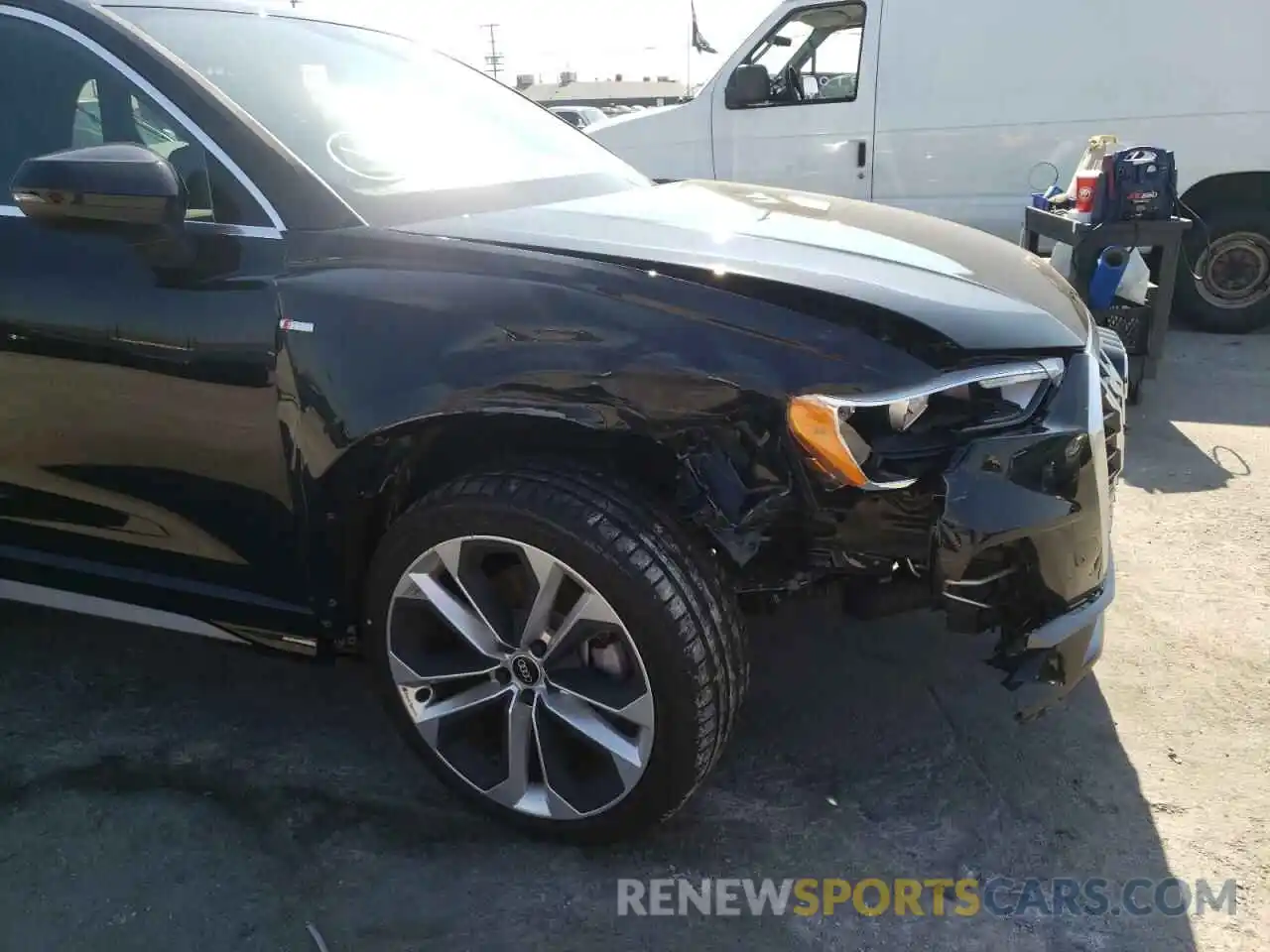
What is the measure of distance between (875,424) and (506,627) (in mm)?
856

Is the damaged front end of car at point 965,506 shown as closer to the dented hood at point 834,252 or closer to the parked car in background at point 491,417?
the parked car in background at point 491,417

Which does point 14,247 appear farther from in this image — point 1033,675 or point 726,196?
point 1033,675

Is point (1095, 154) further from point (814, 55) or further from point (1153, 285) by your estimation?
point (814, 55)

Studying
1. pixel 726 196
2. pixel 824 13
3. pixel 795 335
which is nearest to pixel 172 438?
pixel 795 335

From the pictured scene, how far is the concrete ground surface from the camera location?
6.42 ft

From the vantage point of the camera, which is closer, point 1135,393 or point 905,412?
point 905,412

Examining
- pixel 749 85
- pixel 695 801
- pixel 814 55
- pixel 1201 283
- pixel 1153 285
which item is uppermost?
pixel 814 55

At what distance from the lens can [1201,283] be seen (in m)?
6.34

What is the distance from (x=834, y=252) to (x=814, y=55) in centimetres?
533

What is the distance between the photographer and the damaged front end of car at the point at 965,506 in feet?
5.74

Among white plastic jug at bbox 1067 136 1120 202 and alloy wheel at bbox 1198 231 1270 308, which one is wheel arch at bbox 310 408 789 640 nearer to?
white plastic jug at bbox 1067 136 1120 202

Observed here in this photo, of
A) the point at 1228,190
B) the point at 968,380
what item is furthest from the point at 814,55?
the point at 968,380

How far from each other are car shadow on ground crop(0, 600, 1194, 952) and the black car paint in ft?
A: 1.43

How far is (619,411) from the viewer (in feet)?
6.00
